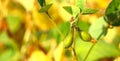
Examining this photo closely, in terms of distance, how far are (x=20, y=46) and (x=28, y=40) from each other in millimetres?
36

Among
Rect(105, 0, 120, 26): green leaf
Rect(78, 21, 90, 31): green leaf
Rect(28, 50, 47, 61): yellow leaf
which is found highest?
Rect(105, 0, 120, 26): green leaf

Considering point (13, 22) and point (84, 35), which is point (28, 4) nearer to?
point (13, 22)

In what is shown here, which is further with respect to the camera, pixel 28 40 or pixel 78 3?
pixel 28 40

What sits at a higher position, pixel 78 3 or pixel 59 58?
pixel 78 3

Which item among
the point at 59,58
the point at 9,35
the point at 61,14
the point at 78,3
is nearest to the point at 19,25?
the point at 9,35

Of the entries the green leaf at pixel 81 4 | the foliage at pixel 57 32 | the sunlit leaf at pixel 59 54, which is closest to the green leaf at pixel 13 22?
the foliage at pixel 57 32

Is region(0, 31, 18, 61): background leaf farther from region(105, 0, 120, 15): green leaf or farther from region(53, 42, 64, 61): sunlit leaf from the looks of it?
region(105, 0, 120, 15): green leaf

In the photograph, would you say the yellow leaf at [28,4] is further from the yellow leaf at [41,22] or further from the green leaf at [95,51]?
the green leaf at [95,51]

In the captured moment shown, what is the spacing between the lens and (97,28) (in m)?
0.61

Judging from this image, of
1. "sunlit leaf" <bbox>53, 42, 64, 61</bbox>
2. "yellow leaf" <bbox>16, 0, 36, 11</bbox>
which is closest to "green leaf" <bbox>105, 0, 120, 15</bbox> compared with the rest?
"sunlit leaf" <bbox>53, 42, 64, 61</bbox>

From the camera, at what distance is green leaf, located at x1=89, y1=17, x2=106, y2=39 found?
0.60 m

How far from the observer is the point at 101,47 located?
710 mm

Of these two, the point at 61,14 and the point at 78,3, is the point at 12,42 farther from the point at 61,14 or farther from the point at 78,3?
the point at 78,3

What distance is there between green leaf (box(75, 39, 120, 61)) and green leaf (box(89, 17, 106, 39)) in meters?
0.08
